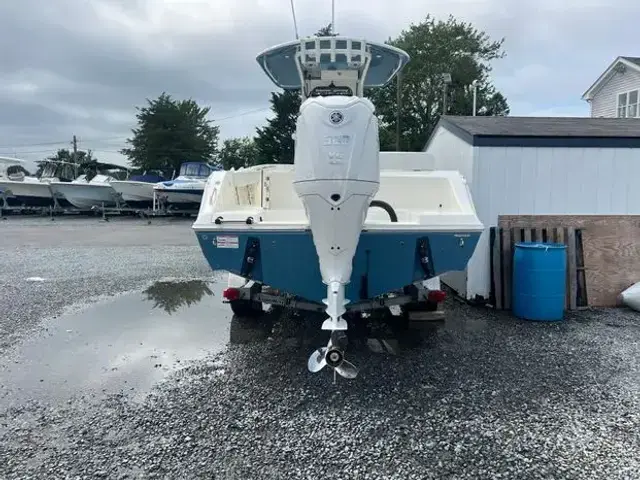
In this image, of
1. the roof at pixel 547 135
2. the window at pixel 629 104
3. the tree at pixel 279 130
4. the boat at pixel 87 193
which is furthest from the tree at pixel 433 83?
the roof at pixel 547 135

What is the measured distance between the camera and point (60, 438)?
331cm

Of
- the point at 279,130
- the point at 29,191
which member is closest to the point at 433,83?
the point at 279,130

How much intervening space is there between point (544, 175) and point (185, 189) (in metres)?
18.4

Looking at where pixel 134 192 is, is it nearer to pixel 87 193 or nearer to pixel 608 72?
pixel 87 193

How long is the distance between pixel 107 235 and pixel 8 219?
1032cm

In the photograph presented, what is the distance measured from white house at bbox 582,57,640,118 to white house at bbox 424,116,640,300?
1792cm

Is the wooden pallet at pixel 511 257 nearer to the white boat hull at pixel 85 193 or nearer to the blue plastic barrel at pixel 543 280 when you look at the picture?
the blue plastic barrel at pixel 543 280

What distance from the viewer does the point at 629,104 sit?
72.6 feet

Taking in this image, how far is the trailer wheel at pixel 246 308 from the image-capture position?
623 centimetres

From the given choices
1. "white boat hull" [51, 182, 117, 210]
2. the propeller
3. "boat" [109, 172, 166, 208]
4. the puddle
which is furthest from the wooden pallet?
"white boat hull" [51, 182, 117, 210]

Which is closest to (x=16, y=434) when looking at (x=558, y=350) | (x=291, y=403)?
(x=291, y=403)

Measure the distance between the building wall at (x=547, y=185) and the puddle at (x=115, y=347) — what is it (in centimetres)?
359

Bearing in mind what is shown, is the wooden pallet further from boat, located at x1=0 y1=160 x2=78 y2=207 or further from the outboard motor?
boat, located at x1=0 y1=160 x2=78 y2=207

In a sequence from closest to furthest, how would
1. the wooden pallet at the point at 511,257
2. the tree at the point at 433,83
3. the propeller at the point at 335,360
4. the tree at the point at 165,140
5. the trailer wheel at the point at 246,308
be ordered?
the propeller at the point at 335,360 < the trailer wheel at the point at 246,308 < the wooden pallet at the point at 511,257 < the tree at the point at 433,83 < the tree at the point at 165,140
